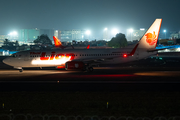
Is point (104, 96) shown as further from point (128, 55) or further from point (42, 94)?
point (128, 55)

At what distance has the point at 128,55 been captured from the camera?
37531 mm

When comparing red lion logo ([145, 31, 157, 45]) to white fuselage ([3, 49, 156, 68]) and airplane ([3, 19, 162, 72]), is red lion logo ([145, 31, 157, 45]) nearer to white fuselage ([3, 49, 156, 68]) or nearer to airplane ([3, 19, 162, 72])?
airplane ([3, 19, 162, 72])

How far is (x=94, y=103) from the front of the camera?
16.5 metres

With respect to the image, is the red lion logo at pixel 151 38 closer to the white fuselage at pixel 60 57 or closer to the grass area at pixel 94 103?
the white fuselage at pixel 60 57

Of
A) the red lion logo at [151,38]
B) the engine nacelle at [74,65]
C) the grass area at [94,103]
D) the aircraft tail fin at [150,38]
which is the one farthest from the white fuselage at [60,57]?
the grass area at [94,103]

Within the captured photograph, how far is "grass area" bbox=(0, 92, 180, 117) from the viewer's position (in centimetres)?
1431

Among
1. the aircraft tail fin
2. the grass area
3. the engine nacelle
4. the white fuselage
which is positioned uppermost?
the aircraft tail fin

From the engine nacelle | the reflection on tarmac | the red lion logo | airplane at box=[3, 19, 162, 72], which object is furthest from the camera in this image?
the red lion logo

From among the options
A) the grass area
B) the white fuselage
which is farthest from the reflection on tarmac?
the grass area

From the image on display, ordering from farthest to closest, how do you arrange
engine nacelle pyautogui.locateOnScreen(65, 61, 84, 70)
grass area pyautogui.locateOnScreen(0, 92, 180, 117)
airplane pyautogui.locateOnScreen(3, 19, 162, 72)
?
airplane pyautogui.locateOnScreen(3, 19, 162, 72)
engine nacelle pyautogui.locateOnScreen(65, 61, 84, 70)
grass area pyautogui.locateOnScreen(0, 92, 180, 117)

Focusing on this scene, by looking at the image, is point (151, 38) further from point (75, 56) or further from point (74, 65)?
point (74, 65)

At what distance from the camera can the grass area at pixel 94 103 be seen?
1431cm

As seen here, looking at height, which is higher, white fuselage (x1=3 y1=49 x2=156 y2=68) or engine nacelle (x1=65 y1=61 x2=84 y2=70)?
white fuselage (x1=3 y1=49 x2=156 y2=68)

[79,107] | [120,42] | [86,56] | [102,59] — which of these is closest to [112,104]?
[79,107]
